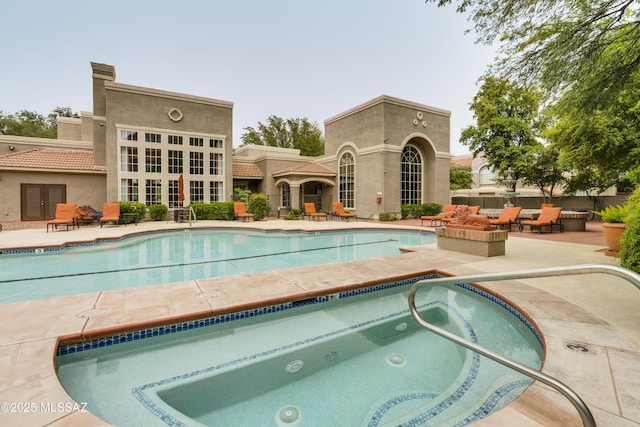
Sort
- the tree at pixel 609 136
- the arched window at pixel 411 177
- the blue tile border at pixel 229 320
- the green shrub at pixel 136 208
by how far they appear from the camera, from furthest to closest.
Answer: the arched window at pixel 411 177 < the green shrub at pixel 136 208 < the tree at pixel 609 136 < the blue tile border at pixel 229 320

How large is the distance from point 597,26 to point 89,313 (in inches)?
360

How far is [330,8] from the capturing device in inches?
624

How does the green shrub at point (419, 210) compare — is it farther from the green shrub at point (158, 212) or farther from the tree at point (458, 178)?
the tree at point (458, 178)

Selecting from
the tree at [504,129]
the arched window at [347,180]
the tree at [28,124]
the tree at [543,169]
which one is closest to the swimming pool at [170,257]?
the arched window at [347,180]

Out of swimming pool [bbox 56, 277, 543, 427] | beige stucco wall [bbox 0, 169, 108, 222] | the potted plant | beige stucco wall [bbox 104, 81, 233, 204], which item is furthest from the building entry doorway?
the potted plant

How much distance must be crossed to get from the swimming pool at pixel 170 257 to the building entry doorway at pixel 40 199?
8604mm

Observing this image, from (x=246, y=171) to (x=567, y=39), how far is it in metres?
18.6

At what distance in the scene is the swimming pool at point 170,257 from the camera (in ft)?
18.7

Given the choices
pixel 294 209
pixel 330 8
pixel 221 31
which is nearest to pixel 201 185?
pixel 294 209

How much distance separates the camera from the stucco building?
1595 cm

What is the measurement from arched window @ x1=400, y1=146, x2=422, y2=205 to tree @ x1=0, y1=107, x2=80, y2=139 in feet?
130

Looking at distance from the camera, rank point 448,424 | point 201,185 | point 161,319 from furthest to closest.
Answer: point 201,185 < point 161,319 < point 448,424

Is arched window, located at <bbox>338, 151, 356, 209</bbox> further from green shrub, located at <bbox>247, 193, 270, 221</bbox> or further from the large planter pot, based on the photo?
the large planter pot

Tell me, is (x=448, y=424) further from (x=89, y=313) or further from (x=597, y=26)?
(x=597, y=26)
